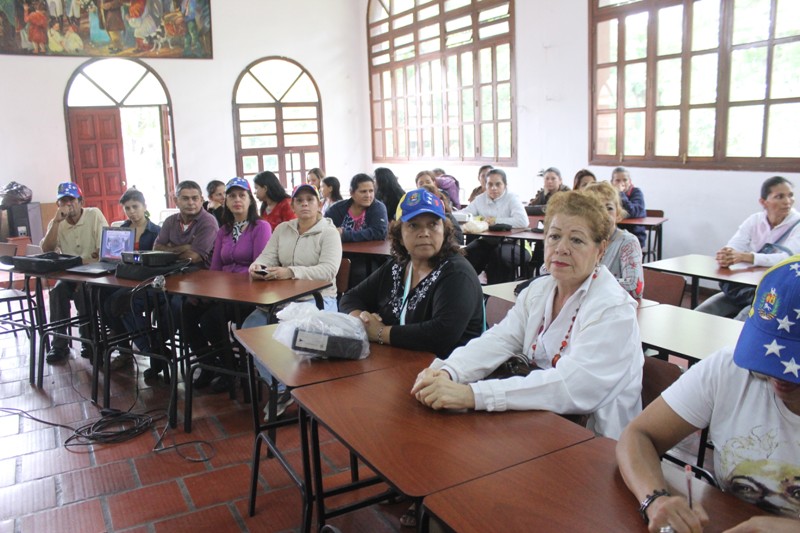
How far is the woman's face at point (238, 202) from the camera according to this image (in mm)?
4125

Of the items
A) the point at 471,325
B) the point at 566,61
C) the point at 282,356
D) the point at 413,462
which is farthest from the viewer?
the point at 566,61

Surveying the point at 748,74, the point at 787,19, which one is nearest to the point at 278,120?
the point at 748,74

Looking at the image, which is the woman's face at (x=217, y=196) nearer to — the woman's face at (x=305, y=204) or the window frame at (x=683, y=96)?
the woman's face at (x=305, y=204)

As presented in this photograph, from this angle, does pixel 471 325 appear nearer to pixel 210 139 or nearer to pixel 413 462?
pixel 413 462

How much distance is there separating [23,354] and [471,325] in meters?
3.99

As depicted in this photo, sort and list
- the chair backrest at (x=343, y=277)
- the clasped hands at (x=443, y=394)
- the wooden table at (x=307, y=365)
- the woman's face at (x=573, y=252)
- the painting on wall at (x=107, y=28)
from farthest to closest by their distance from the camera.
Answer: the painting on wall at (x=107, y=28)
the chair backrest at (x=343, y=277)
the wooden table at (x=307, y=365)
the woman's face at (x=573, y=252)
the clasped hands at (x=443, y=394)

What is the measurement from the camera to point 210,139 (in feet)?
34.5

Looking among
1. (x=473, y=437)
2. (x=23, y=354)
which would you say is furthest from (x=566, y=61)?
(x=473, y=437)

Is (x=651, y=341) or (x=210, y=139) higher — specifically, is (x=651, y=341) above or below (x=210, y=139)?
below

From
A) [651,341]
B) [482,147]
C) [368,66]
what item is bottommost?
[651,341]

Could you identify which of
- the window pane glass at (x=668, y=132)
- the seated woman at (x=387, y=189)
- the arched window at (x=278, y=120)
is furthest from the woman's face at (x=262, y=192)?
the arched window at (x=278, y=120)

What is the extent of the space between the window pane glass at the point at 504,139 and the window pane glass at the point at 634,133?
195 cm

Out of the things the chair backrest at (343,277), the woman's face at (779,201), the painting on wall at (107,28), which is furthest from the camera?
the painting on wall at (107,28)

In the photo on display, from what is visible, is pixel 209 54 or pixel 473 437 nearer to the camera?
pixel 473 437
